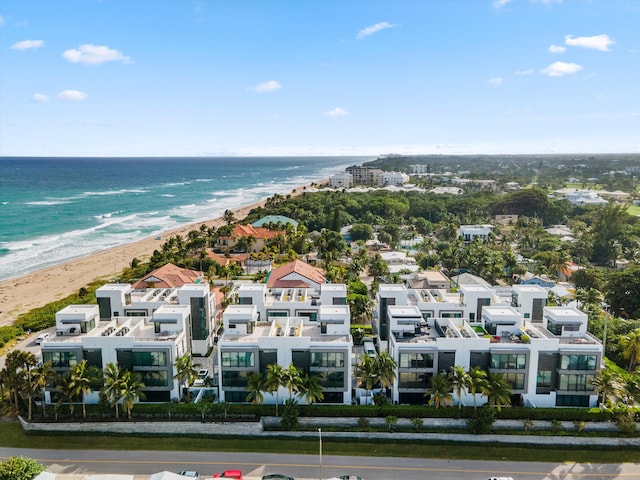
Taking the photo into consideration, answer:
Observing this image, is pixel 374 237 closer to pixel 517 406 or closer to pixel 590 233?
pixel 590 233

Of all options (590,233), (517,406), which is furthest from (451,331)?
(590,233)

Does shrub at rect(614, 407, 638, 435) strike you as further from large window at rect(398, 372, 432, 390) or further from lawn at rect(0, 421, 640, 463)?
large window at rect(398, 372, 432, 390)

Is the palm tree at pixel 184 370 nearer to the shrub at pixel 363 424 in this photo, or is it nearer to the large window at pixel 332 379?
the large window at pixel 332 379

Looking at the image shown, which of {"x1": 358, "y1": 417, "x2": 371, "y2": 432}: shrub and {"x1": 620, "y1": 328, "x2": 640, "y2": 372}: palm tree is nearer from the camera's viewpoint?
{"x1": 358, "y1": 417, "x2": 371, "y2": 432}: shrub

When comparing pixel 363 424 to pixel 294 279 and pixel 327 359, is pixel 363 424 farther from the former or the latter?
pixel 294 279

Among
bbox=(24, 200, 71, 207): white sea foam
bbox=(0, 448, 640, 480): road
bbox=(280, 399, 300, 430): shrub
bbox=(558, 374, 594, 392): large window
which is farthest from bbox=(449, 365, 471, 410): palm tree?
bbox=(24, 200, 71, 207): white sea foam

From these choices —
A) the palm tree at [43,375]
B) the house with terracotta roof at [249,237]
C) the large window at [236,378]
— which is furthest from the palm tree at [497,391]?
the house with terracotta roof at [249,237]

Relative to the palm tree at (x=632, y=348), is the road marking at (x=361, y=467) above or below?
below
